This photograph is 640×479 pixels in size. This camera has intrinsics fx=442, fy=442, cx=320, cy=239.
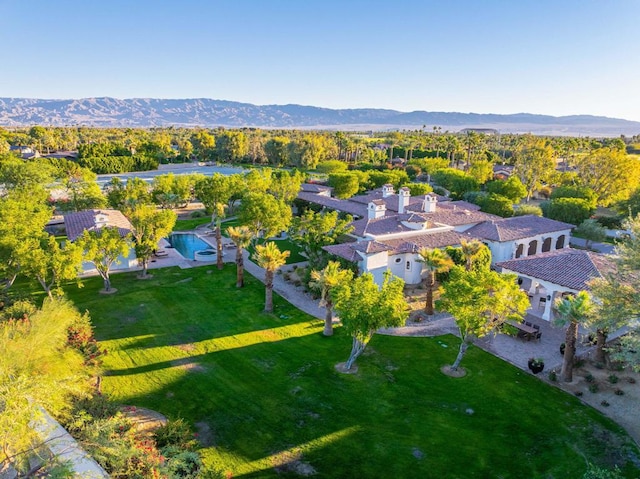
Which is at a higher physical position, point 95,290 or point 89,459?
point 89,459

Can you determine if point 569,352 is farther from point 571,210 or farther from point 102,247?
point 571,210

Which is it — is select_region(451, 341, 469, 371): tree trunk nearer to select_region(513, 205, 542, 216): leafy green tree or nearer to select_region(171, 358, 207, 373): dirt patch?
select_region(171, 358, 207, 373): dirt patch

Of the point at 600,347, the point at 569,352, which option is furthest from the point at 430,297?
the point at 600,347

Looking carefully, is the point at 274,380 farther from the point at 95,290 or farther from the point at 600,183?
the point at 600,183

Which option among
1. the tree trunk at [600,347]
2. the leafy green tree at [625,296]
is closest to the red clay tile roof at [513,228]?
the tree trunk at [600,347]

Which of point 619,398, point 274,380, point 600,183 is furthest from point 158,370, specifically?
point 600,183

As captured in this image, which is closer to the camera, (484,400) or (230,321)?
(484,400)
